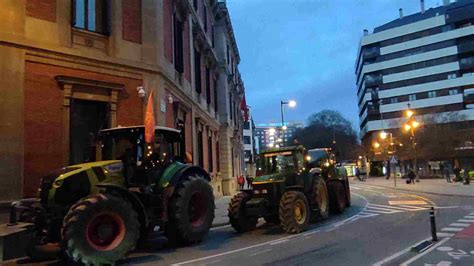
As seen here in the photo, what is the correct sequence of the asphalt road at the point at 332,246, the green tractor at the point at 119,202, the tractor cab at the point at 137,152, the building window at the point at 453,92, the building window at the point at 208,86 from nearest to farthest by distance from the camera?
the green tractor at the point at 119,202 → the asphalt road at the point at 332,246 → the tractor cab at the point at 137,152 → the building window at the point at 208,86 → the building window at the point at 453,92

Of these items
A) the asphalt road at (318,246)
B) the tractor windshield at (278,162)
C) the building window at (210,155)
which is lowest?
the asphalt road at (318,246)

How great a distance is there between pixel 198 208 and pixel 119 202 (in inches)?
120

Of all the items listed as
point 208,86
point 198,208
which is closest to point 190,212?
point 198,208

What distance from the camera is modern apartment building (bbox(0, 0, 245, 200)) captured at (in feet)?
42.9

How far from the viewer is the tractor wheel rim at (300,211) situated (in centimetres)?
1311

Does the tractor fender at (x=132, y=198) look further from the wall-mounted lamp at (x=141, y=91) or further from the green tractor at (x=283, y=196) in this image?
the wall-mounted lamp at (x=141, y=91)

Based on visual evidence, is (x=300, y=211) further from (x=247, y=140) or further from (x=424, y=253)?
(x=247, y=140)

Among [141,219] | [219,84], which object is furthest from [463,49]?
[141,219]

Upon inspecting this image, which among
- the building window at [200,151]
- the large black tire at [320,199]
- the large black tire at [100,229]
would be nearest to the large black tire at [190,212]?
the large black tire at [100,229]

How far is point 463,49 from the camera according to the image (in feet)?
261

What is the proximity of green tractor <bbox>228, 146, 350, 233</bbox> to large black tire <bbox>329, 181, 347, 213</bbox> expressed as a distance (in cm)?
53

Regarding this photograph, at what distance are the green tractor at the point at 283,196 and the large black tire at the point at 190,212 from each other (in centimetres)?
202

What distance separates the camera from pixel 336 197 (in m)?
17.5

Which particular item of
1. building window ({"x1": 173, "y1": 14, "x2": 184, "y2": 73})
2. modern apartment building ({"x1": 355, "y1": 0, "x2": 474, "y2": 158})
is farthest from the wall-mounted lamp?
modern apartment building ({"x1": 355, "y1": 0, "x2": 474, "y2": 158})
